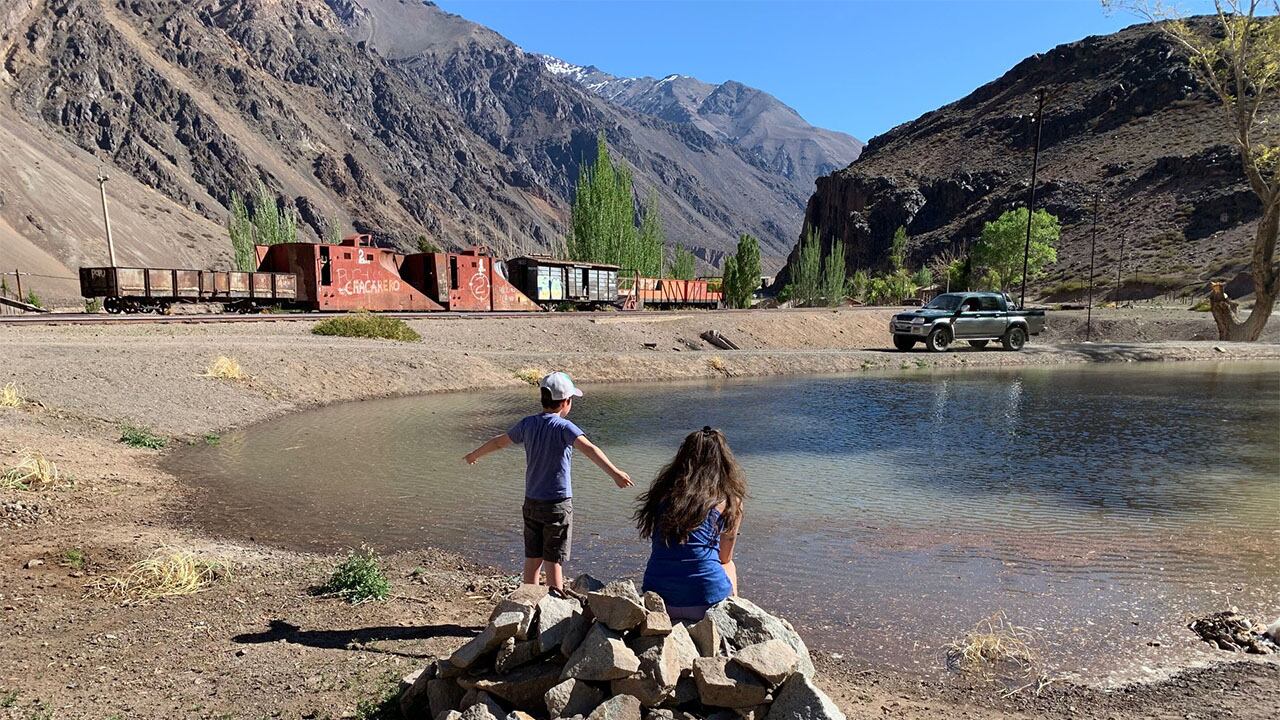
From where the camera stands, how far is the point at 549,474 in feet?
17.3

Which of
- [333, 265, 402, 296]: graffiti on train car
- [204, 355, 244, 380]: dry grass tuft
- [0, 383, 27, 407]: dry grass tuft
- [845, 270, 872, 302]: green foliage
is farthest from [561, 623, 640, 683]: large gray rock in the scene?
[845, 270, 872, 302]: green foliage

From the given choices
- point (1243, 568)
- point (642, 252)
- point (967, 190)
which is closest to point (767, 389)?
point (1243, 568)

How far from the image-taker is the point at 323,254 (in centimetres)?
3181

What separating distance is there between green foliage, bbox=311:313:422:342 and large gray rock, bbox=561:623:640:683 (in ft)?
76.2

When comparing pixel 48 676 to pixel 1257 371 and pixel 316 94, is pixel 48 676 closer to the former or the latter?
pixel 1257 371

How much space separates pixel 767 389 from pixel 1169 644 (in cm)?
1744

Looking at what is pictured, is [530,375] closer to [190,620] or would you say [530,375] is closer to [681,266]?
[190,620]

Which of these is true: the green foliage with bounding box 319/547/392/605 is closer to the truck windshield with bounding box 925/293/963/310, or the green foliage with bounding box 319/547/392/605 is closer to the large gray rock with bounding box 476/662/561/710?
the large gray rock with bounding box 476/662/561/710

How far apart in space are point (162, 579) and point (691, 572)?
13.7 ft

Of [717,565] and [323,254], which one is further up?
[323,254]

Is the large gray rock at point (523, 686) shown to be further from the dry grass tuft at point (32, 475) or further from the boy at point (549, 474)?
the dry grass tuft at point (32, 475)

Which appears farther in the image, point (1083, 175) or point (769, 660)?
point (1083, 175)

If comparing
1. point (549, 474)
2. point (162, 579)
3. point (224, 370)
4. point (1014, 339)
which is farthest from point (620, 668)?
point (1014, 339)

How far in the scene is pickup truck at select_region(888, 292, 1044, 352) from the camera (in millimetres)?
31938
